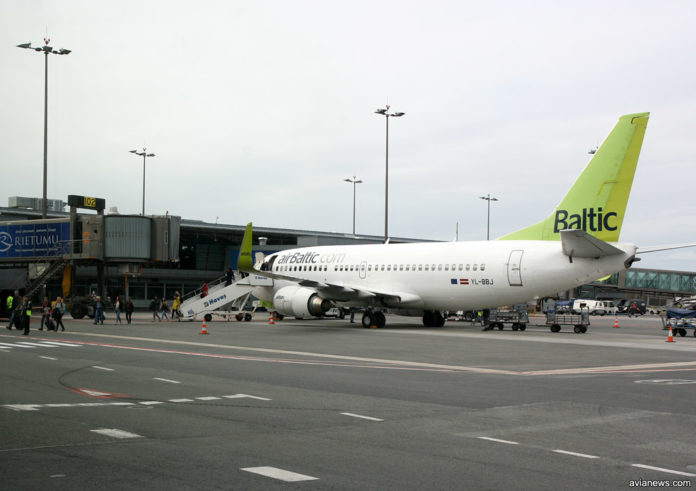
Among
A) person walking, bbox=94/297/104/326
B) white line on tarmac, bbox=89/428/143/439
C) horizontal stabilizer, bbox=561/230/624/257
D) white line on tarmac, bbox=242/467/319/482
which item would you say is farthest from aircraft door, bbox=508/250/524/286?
white line on tarmac, bbox=242/467/319/482

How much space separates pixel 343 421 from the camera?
10016 millimetres

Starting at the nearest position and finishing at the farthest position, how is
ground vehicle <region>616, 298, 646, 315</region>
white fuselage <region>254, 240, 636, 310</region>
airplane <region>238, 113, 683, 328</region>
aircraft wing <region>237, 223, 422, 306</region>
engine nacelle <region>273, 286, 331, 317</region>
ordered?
1. airplane <region>238, 113, 683, 328</region>
2. white fuselage <region>254, 240, 636, 310</region>
3. aircraft wing <region>237, 223, 422, 306</region>
4. engine nacelle <region>273, 286, 331, 317</region>
5. ground vehicle <region>616, 298, 646, 315</region>

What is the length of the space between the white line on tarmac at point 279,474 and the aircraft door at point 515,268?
24.4 m

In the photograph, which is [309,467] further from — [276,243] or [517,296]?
[276,243]

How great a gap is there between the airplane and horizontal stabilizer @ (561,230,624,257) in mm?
39

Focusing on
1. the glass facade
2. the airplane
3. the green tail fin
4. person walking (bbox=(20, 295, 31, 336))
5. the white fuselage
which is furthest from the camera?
the glass facade

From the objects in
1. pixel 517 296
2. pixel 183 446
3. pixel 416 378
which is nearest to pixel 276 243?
pixel 517 296

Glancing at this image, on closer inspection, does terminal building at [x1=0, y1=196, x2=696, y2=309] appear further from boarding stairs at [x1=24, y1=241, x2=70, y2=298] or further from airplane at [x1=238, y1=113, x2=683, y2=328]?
airplane at [x1=238, y1=113, x2=683, y2=328]

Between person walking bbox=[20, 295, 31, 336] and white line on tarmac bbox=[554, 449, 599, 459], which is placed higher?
person walking bbox=[20, 295, 31, 336]

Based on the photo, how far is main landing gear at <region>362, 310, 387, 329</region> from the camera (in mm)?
36081

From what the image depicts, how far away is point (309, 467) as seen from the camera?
7.24m

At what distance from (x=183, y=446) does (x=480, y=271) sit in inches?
971

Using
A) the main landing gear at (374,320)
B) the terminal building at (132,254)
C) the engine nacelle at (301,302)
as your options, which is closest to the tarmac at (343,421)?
the engine nacelle at (301,302)

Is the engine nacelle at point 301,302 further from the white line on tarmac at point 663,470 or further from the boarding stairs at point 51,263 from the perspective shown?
the white line on tarmac at point 663,470
